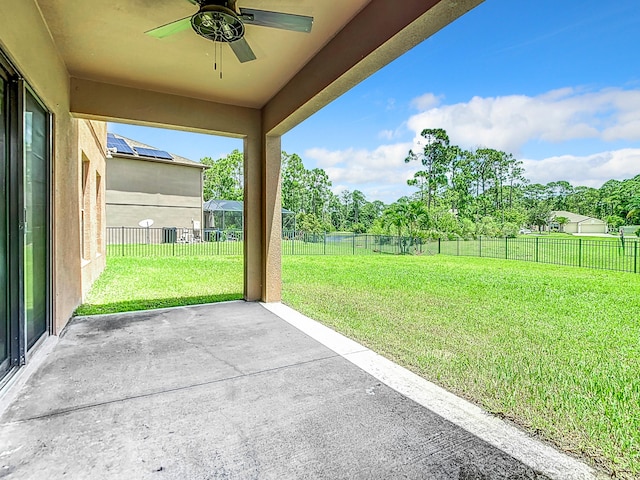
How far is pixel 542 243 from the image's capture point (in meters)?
12.6

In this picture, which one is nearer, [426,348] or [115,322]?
[426,348]

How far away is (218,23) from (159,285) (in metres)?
5.68

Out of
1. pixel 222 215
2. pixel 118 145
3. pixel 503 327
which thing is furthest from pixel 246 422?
pixel 222 215

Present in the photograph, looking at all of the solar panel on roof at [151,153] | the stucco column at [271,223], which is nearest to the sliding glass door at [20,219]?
the stucco column at [271,223]

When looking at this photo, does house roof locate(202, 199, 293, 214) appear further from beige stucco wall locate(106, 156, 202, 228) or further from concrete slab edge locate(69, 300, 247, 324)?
concrete slab edge locate(69, 300, 247, 324)

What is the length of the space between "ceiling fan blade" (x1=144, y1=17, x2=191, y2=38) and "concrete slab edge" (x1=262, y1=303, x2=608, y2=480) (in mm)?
3048

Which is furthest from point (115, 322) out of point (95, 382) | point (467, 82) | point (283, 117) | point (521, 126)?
point (521, 126)

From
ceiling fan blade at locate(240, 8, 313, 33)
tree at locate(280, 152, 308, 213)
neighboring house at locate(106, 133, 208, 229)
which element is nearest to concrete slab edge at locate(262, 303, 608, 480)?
ceiling fan blade at locate(240, 8, 313, 33)

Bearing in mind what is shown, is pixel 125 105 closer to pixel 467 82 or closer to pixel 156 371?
pixel 156 371

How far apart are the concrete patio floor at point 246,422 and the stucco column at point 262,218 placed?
2108 mm

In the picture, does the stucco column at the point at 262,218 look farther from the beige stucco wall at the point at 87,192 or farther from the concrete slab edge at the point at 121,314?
the beige stucco wall at the point at 87,192

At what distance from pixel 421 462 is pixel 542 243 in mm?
13416

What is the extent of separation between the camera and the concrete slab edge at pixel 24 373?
227 centimetres

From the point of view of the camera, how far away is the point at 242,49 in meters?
2.95
